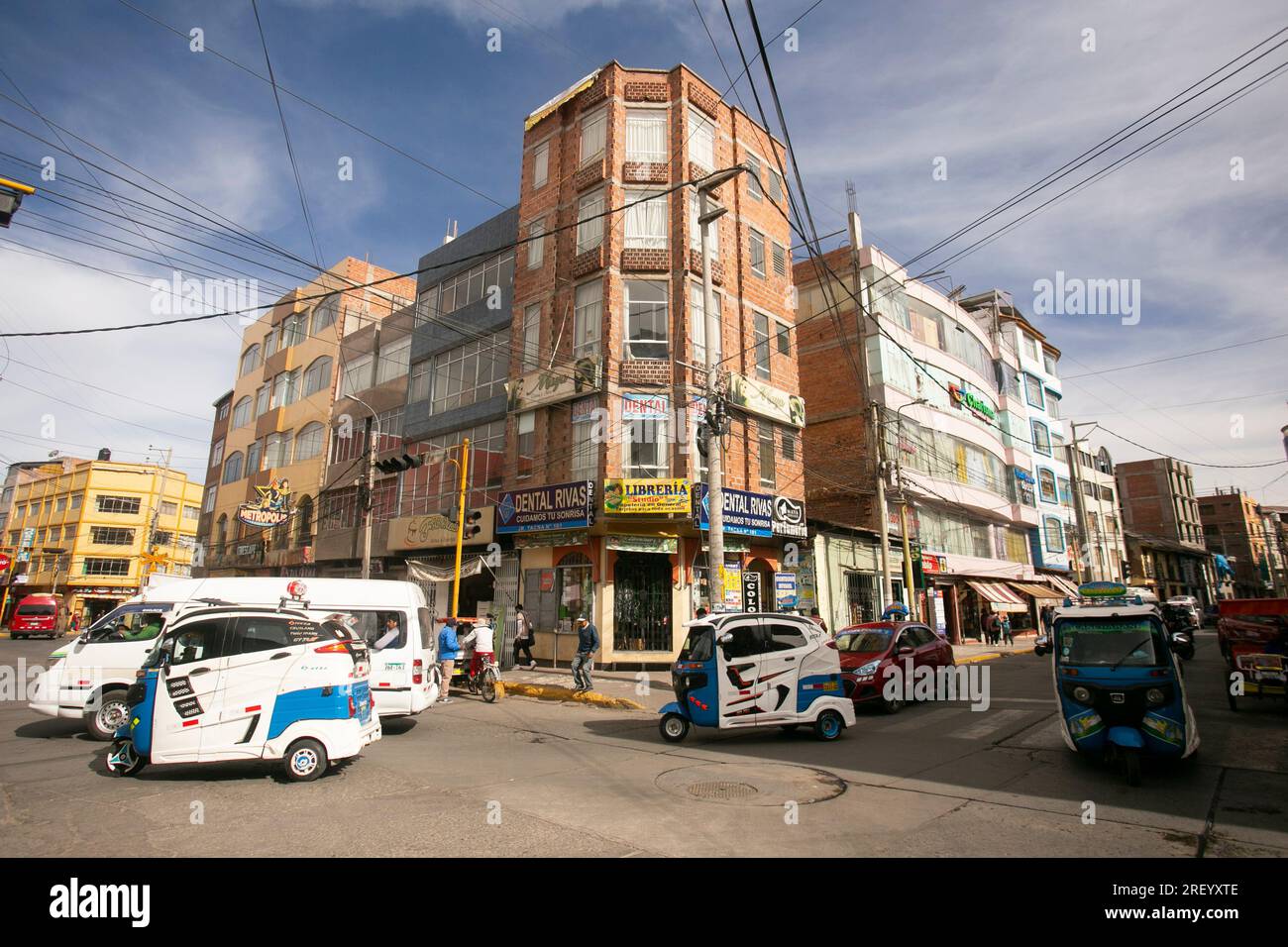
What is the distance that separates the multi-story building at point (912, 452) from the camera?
2859 cm

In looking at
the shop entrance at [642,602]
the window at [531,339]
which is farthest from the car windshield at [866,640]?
the window at [531,339]

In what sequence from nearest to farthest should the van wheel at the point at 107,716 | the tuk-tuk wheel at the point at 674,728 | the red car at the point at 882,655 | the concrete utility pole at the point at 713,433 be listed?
the van wheel at the point at 107,716 < the tuk-tuk wheel at the point at 674,728 < the red car at the point at 882,655 < the concrete utility pole at the point at 713,433

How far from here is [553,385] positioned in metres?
23.1

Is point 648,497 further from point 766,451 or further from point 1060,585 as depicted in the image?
point 1060,585

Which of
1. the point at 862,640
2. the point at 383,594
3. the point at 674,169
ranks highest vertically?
the point at 674,169

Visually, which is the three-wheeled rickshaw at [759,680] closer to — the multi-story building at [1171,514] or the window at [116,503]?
the window at [116,503]

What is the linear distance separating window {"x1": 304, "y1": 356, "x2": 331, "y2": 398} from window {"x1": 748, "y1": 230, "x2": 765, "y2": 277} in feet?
79.2

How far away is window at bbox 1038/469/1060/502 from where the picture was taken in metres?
44.3

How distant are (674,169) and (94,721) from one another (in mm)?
21947

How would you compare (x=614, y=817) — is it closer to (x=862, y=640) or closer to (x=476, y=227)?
(x=862, y=640)

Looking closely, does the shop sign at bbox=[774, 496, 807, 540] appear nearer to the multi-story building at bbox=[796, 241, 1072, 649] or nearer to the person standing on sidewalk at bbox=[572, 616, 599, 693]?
the multi-story building at bbox=[796, 241, 1072, 649]

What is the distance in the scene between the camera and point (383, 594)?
1203 cm

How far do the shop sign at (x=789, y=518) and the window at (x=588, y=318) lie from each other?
805cm
